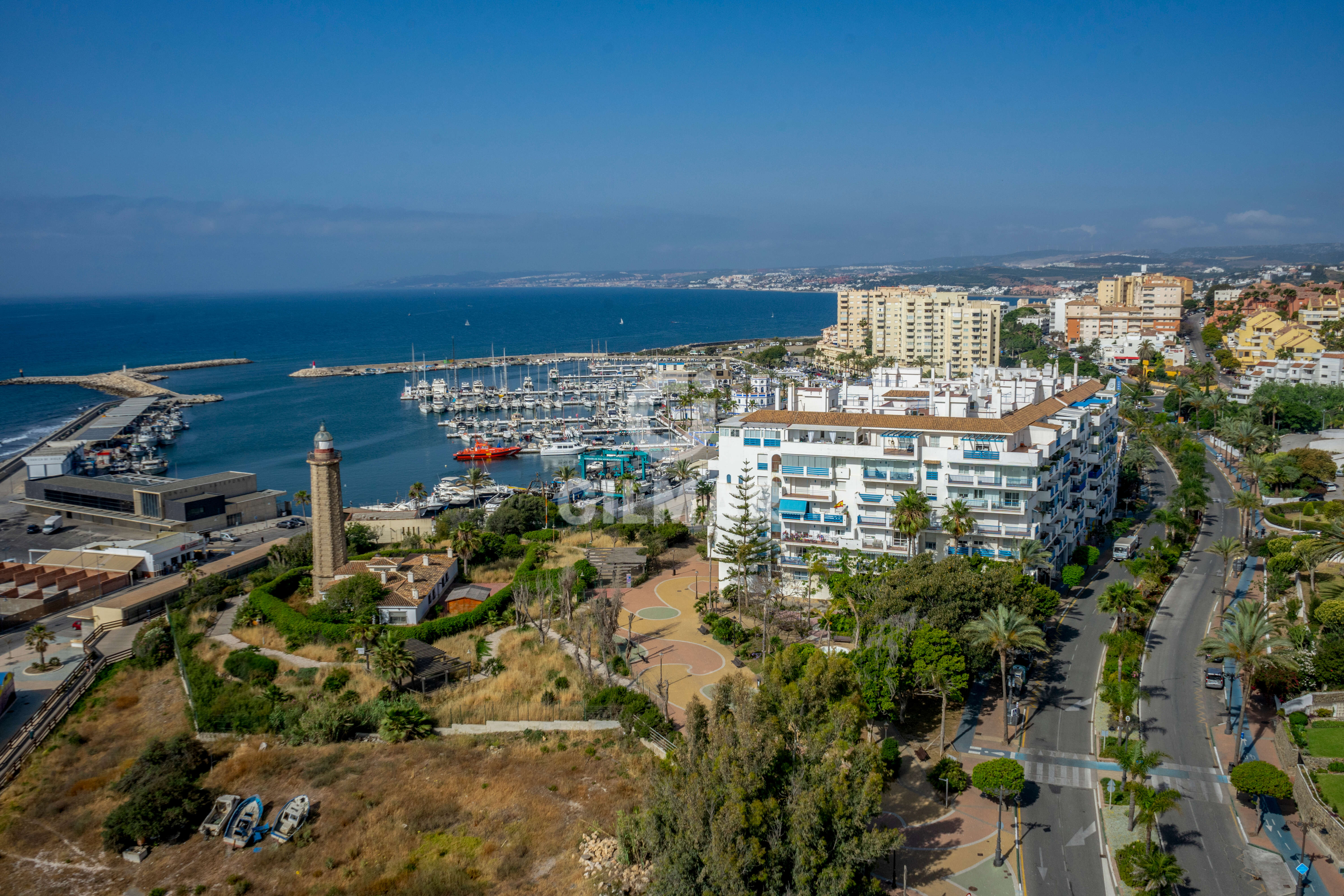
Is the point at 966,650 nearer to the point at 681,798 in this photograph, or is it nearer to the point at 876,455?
the point at 876,455

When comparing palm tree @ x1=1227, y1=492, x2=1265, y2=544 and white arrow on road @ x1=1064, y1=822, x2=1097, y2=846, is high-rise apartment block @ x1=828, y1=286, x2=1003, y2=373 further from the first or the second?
white arrow on road @ x1=1064, y1=822, x2=1097, y2=846

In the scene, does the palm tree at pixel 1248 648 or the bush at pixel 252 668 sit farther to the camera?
the bush at pixel 252 668

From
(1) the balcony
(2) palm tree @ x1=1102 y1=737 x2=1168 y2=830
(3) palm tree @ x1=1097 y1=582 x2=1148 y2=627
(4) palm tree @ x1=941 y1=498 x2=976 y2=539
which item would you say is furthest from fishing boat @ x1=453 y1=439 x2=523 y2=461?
(2) palm tree @ x1=1102 y1=737 x2=1168 y2=830

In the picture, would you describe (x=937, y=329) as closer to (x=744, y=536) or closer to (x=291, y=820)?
(x=744, y=536)

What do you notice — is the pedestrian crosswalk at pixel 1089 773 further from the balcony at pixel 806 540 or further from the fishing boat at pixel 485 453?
the fishing boat at pixel 485 453

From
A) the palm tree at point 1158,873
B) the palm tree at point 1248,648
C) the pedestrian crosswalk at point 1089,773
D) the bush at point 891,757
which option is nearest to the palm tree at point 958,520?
the palm tree at point 1248,648

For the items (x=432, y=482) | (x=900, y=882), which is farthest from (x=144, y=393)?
(x=900, y=882)
